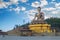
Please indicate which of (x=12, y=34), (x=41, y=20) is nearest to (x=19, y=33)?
(x=12, y=34)

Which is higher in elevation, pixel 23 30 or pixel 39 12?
pixel 39 12

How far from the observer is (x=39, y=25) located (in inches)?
683

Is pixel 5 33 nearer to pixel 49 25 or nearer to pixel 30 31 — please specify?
pixel 30 31

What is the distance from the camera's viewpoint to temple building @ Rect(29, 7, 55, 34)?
1698 centimetres

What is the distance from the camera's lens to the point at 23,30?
1652 cm

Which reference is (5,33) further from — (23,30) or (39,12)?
(39,12)

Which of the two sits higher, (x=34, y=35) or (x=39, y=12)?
(x=39, y=12)

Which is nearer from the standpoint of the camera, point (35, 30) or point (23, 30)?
point (23, 30)

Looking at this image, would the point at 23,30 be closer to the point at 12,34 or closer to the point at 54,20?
the point at 12,34

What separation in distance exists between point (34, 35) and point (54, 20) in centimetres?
201

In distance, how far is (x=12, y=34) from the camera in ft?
55.2

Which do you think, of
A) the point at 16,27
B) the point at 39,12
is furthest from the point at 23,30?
the point at 39,12

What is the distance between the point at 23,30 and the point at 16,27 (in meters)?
0.48

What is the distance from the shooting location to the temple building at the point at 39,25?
55.7 ft
